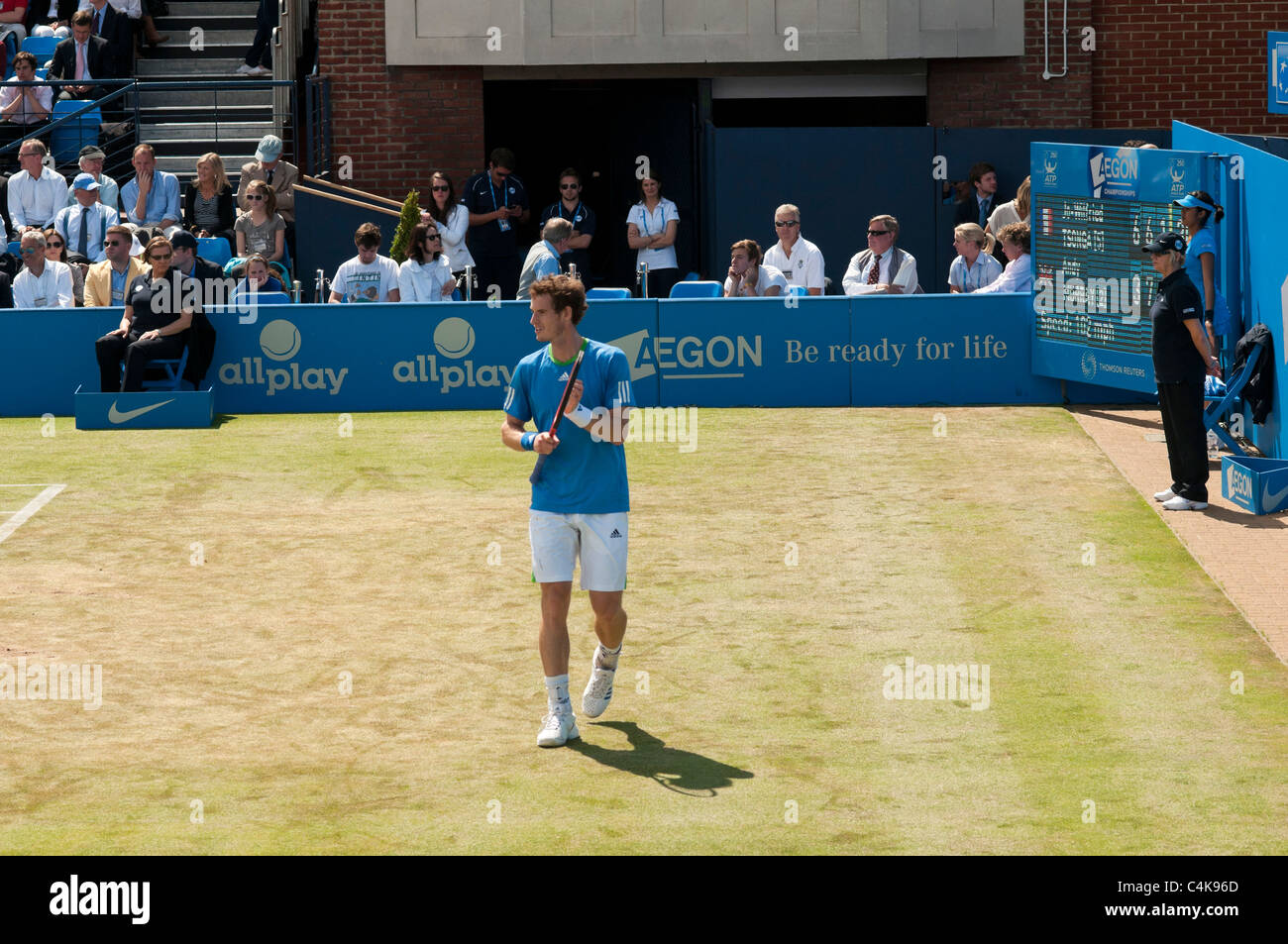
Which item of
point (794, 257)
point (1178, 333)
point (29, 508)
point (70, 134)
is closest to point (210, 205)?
point (70, 134)

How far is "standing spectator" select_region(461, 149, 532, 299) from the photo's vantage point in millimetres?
21406

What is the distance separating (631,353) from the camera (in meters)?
17.5

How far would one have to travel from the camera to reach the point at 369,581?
37.8ft

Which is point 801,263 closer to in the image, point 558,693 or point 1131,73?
point 1131,73

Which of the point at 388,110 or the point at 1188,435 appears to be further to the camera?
the point at 388,110

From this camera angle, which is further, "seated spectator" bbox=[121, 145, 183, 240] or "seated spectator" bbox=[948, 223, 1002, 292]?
"seated spectator" bbox=[121, 145, 183, 240]

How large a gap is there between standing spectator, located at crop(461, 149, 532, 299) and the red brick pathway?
314 inches

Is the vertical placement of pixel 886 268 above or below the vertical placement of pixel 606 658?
above

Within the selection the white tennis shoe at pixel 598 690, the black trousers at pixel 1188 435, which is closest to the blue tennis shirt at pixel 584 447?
the white tennis shoe at pixel 598 690

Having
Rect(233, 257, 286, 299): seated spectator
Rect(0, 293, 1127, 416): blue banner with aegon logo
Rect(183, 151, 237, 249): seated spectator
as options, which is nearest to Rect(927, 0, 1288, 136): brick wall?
Rect(0, 293, 1127, 416): blue banner with aegon logo

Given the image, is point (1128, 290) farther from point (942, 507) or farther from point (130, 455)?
point (130, 455)

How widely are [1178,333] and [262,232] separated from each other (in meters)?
10.7

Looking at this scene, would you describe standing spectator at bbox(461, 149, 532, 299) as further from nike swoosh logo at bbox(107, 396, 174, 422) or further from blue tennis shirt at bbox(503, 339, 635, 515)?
blue tennis shirt at bbox(503, 339, 635, 515)

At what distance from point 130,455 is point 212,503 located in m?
2.29
